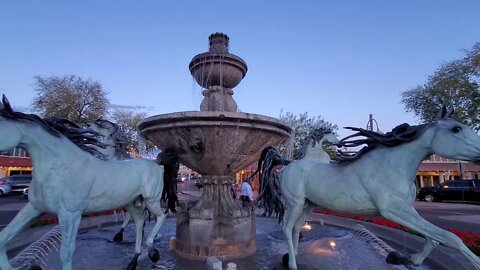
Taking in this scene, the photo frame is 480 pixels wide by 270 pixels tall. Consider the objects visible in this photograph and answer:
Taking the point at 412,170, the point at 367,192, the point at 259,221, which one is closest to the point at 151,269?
the point at 367,192

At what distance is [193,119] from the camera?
495 cm

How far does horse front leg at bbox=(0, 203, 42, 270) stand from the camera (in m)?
3.40

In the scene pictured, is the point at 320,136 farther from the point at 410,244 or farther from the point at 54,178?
the point at 54,178

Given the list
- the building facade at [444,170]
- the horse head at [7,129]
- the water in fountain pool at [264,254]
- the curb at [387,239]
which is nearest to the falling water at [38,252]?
the water in fountain pool at [264,254]

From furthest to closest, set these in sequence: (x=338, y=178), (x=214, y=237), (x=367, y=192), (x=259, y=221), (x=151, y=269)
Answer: (x=259, y=221), (x=214, y=237), (x=151, y=269), (x=338, y=178), (x=367, y=192)

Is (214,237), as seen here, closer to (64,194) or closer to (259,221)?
(64,194)

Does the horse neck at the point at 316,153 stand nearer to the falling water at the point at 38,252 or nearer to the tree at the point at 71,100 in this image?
the falling water at the point at 38,252

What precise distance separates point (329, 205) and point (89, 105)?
32.9 m

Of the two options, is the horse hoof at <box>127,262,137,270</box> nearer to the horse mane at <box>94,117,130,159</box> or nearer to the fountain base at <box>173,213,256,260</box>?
the fountain base at <box>173,213,256,260</box>

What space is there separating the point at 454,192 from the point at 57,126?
27994 mm

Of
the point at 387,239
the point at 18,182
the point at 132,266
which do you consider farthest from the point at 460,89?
the point at 18,182

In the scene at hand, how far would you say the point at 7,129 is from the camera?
3.24 meters

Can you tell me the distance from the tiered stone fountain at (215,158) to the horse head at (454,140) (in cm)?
266

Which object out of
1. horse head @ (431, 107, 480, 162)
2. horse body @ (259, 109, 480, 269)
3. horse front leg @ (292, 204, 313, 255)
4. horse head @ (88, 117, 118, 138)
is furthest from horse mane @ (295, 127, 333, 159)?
horse head @ (88, 117, 118, 138)
